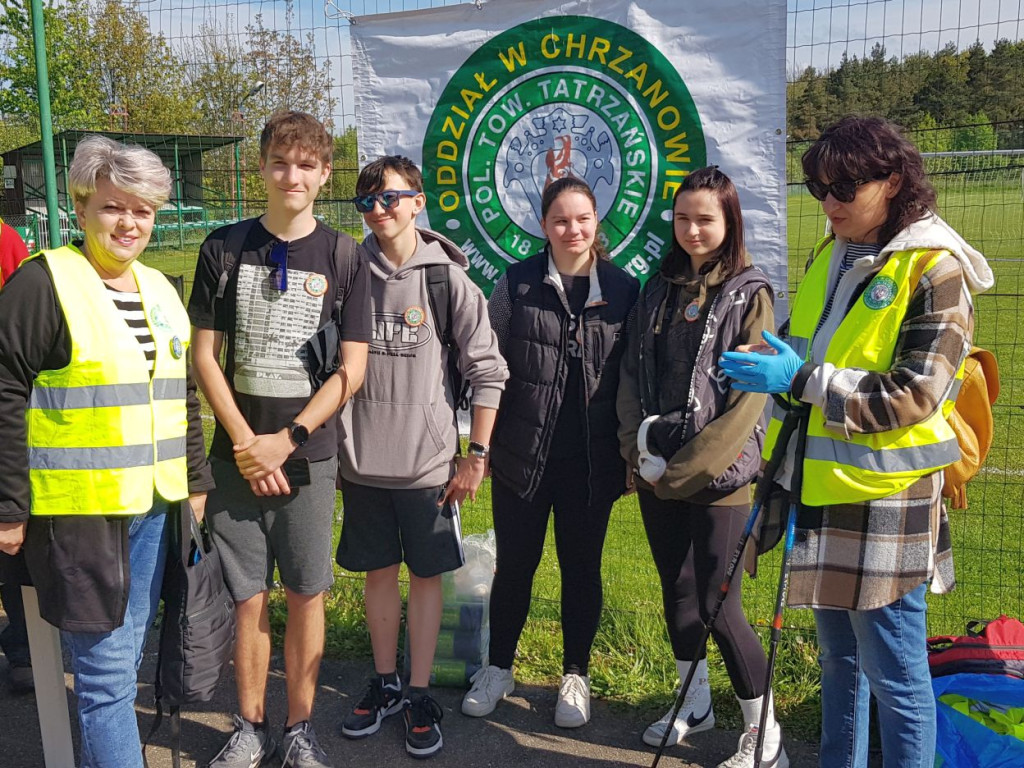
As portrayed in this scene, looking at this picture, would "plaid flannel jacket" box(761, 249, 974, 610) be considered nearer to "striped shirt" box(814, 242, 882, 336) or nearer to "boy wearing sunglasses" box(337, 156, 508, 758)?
"striped shirt" box(814, 242, 882, 336)

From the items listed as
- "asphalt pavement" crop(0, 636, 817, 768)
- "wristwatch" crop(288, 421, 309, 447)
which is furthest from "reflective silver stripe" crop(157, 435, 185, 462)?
"asphalt pavement" crop(0, 636, 817, 768)

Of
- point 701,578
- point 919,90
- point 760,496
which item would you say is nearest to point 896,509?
point 760,496

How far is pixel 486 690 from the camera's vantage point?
3.49 m

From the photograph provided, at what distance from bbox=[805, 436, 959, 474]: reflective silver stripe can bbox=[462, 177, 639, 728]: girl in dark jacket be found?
39.4 inches

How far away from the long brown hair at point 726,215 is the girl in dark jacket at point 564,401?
0.37 m

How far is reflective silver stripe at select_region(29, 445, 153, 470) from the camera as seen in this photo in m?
2.41

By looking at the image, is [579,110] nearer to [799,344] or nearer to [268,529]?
[799,344]

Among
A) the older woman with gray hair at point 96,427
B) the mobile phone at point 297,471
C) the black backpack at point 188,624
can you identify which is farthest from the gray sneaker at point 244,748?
the mobile phone at point 297,471

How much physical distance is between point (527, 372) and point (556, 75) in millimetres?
1420

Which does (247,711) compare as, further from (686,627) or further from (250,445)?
(686,627)

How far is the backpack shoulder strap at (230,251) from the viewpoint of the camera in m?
2.91

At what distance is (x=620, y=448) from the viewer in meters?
3.15

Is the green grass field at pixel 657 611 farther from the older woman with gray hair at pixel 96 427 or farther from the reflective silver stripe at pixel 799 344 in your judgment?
the older woman with gray hair at pixel 96 427

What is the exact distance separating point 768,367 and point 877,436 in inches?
12.8
